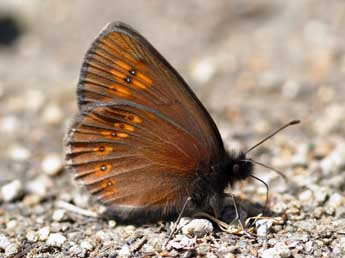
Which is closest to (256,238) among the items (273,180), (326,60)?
(273,180)

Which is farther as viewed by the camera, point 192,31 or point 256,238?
point 192,31

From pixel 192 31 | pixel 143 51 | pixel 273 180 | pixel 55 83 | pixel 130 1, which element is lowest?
pixel 273 180

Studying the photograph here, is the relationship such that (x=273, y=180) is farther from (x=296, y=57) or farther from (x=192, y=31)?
(x=192, y=31)

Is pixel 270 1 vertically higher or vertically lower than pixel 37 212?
higher

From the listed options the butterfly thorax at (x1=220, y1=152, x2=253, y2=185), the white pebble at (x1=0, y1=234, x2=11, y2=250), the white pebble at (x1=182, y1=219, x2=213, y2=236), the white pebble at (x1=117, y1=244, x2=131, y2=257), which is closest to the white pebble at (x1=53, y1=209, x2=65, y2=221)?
the white pebble at (x1=0, y1=234, x2=11, y2=250)

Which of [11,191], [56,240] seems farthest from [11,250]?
[11,191]

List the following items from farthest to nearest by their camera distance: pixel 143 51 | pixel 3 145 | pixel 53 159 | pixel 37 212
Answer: pixel 3 145 → pixel 53 159 → pixel 37 212 → pixel 143 51

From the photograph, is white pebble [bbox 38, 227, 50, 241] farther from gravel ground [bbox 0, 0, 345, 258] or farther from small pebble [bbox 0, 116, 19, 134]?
small pebble [bbox 0, 116, 19, 134]
